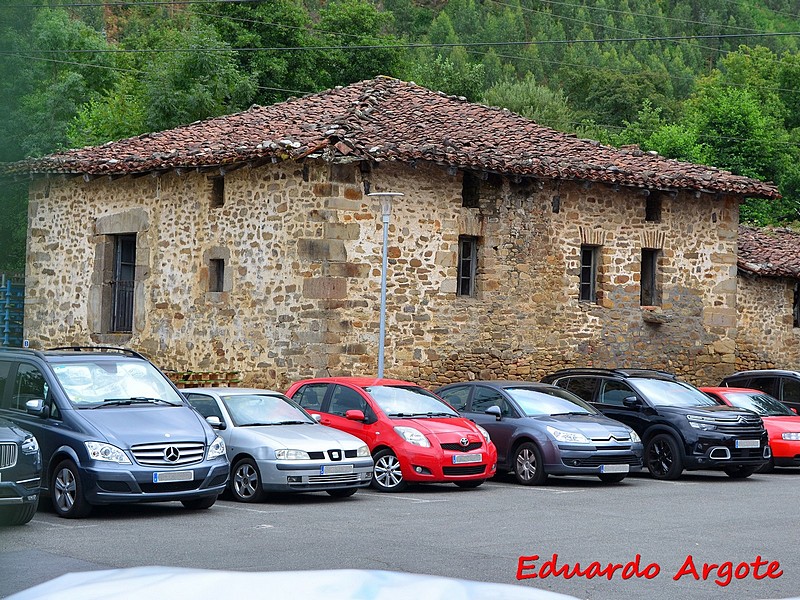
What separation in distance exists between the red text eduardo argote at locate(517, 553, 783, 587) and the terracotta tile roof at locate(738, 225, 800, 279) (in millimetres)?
19113

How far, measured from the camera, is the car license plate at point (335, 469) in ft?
44.6

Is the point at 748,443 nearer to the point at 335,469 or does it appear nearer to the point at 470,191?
the point at 335,469

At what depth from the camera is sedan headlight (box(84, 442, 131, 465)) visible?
465 inches

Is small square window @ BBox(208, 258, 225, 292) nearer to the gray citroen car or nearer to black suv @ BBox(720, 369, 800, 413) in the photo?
the gray citroen car

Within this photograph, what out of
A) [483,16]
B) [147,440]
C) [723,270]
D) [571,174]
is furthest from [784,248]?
[483,16]

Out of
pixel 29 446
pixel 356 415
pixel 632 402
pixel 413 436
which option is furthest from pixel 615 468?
pixel 29 446

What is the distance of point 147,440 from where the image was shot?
12.1m

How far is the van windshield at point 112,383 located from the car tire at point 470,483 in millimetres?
4299

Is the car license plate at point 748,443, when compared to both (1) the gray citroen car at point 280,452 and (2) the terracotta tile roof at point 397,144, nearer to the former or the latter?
(1) the gray citroen car at point 280,452

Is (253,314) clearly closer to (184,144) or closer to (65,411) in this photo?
(184,144)

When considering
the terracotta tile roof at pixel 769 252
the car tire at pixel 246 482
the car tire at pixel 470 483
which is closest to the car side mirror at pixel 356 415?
the car tire at pixel 470 483

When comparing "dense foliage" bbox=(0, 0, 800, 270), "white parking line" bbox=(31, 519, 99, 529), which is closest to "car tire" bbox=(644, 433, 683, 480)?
"dense foliage" bbox=(0, 0, 800, 270)

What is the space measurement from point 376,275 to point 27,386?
30.4 feet

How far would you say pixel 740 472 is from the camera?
1877 centimetres
